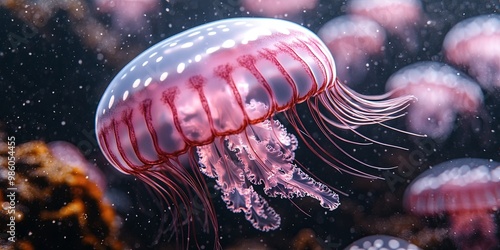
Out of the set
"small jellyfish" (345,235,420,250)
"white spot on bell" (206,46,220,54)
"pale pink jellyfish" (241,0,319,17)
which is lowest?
"small jellyfish" (345,235,420,250)

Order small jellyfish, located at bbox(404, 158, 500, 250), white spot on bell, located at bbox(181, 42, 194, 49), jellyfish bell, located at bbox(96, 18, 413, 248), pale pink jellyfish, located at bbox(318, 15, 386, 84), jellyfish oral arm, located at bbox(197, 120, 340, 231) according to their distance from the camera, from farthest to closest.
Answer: pale pink jellyfish, located at bbox(318, 15, 386, 84)
small jellyfish, located at bbox(404, 158, 500, 250)
jellyfish oral arm, located at bbox(197, 120, 340, 231)
white spot on bell, located at bbox(181, 42, 194, 49)
jellyfish bell, located at bbox(96, 18, 413, 248)

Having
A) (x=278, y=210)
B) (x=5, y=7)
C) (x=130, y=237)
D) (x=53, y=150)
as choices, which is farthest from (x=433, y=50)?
(x=5, y=7)

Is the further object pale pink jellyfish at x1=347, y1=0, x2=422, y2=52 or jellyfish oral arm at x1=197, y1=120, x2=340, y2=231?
pale pink jellyfish at x1=347, y1=0, x2=422, y2=52

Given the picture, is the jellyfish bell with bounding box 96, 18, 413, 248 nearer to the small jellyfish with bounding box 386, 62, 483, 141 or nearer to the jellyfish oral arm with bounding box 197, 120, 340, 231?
the jellyfish oral arm with bounding box 197, 120, 340, 231

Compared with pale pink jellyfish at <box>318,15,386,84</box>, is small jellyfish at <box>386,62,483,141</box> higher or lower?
lower

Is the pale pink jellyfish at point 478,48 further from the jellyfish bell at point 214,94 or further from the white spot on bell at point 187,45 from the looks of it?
the white spot on bell at point 187,45

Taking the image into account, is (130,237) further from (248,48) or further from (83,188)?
(248,48)

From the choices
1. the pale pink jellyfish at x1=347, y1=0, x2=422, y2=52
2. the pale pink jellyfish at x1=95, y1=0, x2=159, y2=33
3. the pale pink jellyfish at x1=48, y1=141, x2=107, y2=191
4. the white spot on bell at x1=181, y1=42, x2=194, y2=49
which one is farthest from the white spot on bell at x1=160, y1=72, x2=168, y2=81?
the pale pink jellyfish at x1=347, y1=0, x2=422, y2=52
